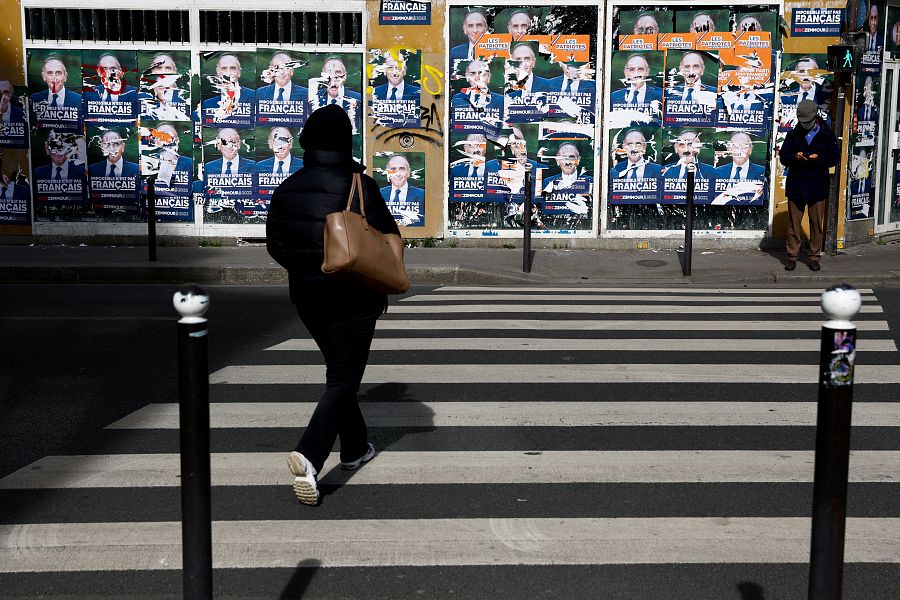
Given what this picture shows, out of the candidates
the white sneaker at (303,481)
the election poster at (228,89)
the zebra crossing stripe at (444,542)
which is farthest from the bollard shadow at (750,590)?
the election poster at (228,89)

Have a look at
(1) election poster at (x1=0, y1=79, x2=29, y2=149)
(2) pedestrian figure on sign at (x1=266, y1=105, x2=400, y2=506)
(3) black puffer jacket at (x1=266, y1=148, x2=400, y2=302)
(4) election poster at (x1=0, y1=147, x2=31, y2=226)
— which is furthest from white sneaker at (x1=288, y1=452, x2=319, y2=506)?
(1) election poster at (x1=0, y1=79, x2=29, y2=149)

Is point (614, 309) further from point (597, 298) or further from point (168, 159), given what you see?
point (168, 159)

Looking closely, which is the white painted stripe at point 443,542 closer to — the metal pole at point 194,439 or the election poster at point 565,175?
the metal pole at point 194,439

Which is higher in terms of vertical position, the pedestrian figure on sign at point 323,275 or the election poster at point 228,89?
the election poster at point 228,89

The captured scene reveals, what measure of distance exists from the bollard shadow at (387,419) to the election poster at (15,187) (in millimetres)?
10387

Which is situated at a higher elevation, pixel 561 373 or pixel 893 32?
pixel 893 32

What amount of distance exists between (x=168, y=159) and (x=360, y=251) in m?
11.9

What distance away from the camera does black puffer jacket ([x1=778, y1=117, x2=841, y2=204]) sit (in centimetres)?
1391

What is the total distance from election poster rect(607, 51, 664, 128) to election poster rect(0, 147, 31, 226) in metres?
8.44

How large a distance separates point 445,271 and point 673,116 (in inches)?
176

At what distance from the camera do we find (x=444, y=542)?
5.07m

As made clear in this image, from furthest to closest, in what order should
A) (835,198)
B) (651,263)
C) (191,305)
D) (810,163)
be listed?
(835,198)
(651,263)
(810,163)
(191,305)

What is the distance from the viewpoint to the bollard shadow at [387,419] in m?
6.02

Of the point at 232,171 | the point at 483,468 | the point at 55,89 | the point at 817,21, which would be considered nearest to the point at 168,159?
the point at 232,171
